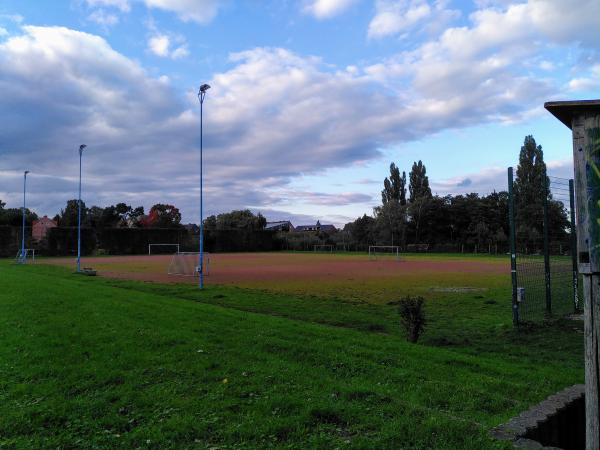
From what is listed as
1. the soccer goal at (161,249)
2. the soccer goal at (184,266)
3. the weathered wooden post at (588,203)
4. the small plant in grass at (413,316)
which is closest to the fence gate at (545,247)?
the small plant in grass at (413,316)

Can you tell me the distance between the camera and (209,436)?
3.61 metres

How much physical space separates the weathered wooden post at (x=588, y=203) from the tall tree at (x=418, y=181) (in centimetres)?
7737

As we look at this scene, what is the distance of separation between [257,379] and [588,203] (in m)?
3.51

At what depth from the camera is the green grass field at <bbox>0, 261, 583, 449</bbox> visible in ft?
12.0

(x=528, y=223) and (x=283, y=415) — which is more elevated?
(x=528, y=223)

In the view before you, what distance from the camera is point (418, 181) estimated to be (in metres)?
79.5

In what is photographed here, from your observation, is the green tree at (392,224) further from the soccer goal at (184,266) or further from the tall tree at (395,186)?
the soccer goal at (184,266)

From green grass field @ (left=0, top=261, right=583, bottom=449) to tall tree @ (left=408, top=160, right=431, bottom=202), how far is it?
71059 mm

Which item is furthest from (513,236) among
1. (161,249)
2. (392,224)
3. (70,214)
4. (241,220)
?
(70,214)

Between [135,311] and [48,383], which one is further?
[135,311]

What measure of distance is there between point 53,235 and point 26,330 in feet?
175

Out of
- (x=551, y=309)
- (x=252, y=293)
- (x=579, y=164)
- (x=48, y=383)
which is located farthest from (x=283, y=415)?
(x=252, y=293)

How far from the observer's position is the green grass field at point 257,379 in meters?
3.65

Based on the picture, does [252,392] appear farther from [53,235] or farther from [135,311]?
[53,235]
